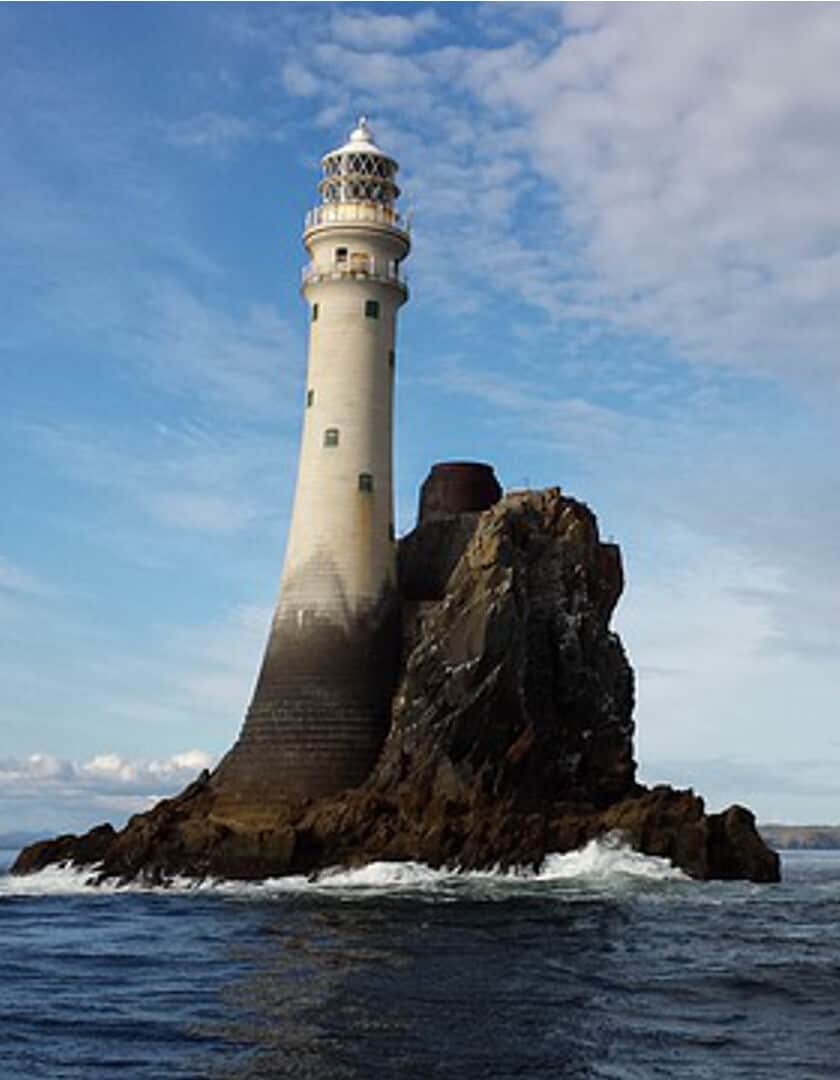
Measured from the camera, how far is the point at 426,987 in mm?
21969

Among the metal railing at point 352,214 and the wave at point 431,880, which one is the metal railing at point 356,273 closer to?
the metal railing at point 352,214

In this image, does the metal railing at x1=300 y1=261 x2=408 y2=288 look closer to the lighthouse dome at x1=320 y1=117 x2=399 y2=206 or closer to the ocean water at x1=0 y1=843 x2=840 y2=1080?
the lighthouse dome at x1=320 y1=117 x2=399 y2=206

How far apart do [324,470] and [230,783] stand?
13175 mm

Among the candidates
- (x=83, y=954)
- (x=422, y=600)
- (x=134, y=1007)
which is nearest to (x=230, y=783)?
(x=422, y=600)

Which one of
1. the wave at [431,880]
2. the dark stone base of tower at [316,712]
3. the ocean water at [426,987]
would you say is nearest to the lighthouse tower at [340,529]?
the dark stone base of tower at [316,712]

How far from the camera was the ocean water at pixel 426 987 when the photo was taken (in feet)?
55.0

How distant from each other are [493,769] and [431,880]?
274 inches

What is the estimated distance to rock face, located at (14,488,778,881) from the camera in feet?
155


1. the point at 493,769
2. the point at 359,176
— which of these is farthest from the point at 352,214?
the point at 493,769

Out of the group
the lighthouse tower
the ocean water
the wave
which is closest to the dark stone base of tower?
the lighthouse tower

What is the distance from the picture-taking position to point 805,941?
1162 inches

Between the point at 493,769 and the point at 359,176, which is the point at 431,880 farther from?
the point at 359,176

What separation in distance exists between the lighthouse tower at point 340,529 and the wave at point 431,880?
6570 mm

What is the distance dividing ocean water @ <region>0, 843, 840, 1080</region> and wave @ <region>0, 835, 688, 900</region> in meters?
1.71
